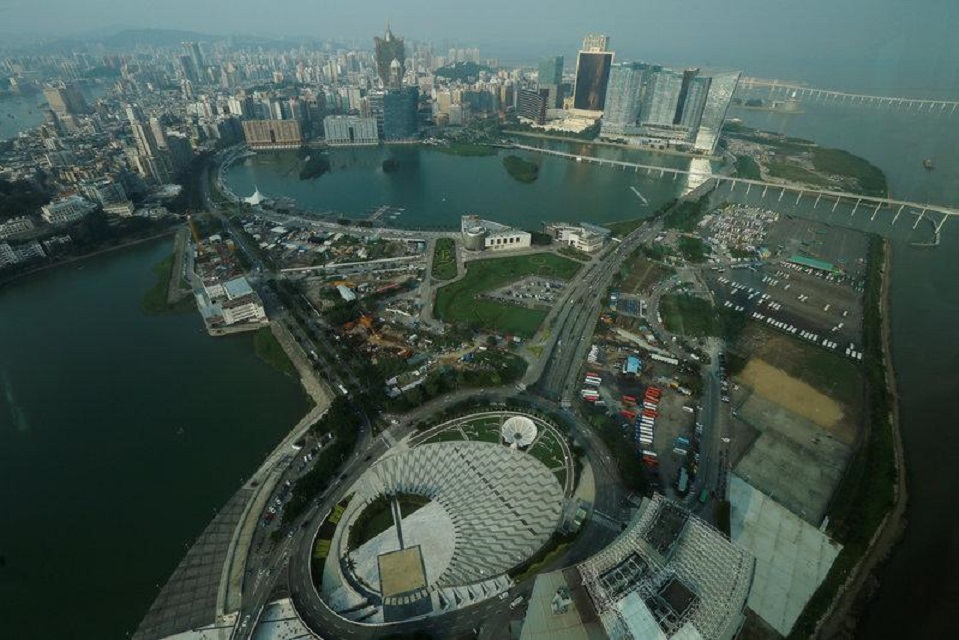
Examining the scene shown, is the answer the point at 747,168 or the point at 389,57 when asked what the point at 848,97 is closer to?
the point at 747,168

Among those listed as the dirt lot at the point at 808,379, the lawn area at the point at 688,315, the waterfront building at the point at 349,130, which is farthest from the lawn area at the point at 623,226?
the waterfront building at the point at 349,130

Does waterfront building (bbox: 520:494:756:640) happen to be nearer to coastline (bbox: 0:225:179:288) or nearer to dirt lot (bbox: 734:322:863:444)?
dirt lot (bbox: 734:322:863:444)

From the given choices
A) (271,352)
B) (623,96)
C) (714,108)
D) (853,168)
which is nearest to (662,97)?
(623,96)

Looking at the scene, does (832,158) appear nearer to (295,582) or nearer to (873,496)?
(873,496)

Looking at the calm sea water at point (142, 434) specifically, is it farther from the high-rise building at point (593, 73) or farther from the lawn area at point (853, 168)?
the high-rise building at point (593, 73)

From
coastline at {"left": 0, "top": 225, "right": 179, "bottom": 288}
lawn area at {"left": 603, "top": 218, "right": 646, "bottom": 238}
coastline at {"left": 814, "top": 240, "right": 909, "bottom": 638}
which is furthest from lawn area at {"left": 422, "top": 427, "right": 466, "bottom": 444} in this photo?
coastline at {"left": 0, "top": 225, "right": 179, "bottom": 288}

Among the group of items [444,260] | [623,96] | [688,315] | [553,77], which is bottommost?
[444,260]

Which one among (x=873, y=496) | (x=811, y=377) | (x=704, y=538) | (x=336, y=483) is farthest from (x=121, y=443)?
(x=811, y=377)
